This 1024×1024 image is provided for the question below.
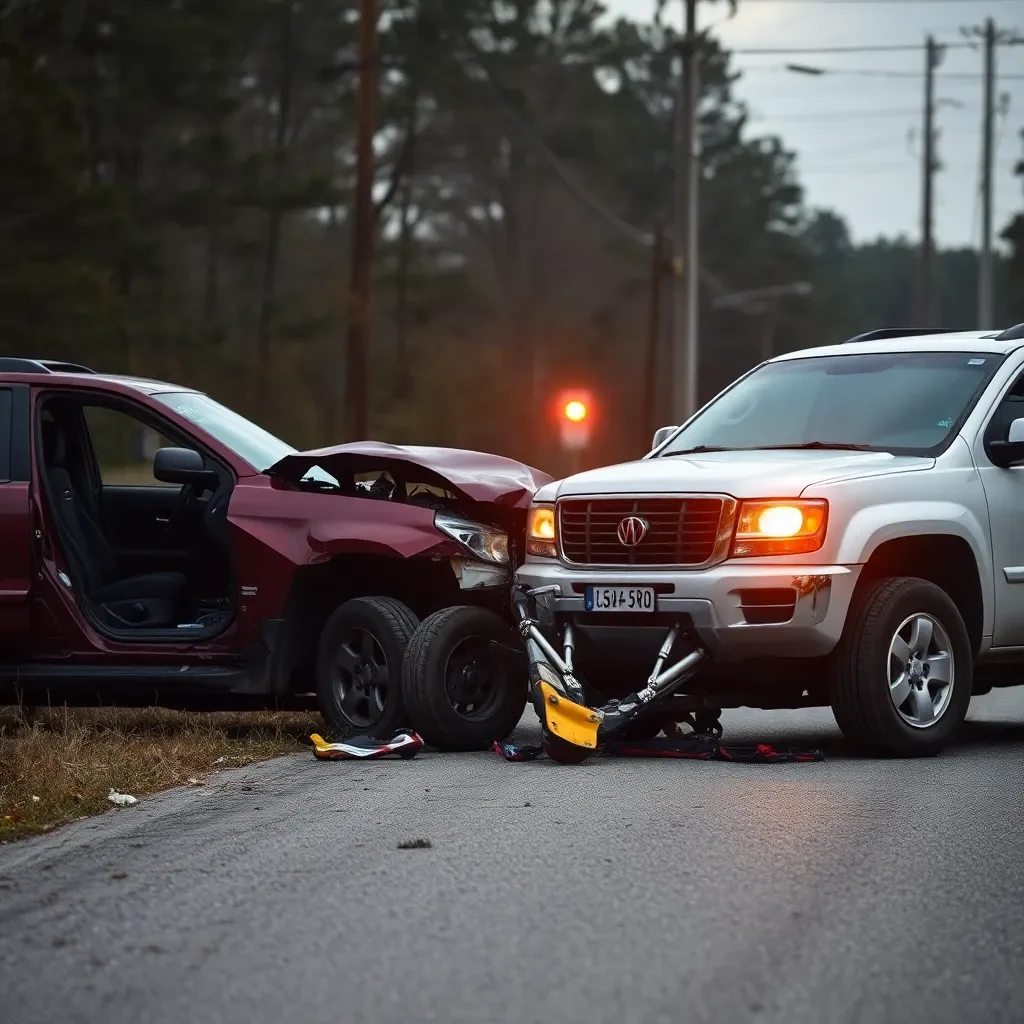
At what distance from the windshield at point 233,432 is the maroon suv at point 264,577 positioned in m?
0.02

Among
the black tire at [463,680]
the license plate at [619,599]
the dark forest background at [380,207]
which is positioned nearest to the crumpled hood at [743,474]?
the license plate at [619,599]

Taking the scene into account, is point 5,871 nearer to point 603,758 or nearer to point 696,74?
A: point 603,758

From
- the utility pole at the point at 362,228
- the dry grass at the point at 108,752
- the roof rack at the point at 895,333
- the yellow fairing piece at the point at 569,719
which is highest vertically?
the utility pole at the point at 362,228

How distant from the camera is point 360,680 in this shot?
10016 mm

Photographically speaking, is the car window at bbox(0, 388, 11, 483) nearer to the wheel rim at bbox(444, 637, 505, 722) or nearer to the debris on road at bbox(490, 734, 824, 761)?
the wheel rim at bbox(444, 637, 505, 722)

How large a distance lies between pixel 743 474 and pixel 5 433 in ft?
12.0

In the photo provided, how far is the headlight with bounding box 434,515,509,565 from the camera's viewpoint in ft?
32.5

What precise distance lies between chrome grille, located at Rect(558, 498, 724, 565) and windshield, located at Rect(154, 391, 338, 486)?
1427 mm

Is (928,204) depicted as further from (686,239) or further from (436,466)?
(436,466)

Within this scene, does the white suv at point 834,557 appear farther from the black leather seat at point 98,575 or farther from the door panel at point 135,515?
the door panel at point 135,515

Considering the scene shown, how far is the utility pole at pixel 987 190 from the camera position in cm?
5603

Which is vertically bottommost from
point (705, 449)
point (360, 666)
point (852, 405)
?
point (360, 666)

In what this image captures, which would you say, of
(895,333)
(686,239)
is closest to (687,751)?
(895,333)

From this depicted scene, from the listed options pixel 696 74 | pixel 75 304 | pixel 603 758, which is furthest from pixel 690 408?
pixel 603 758
